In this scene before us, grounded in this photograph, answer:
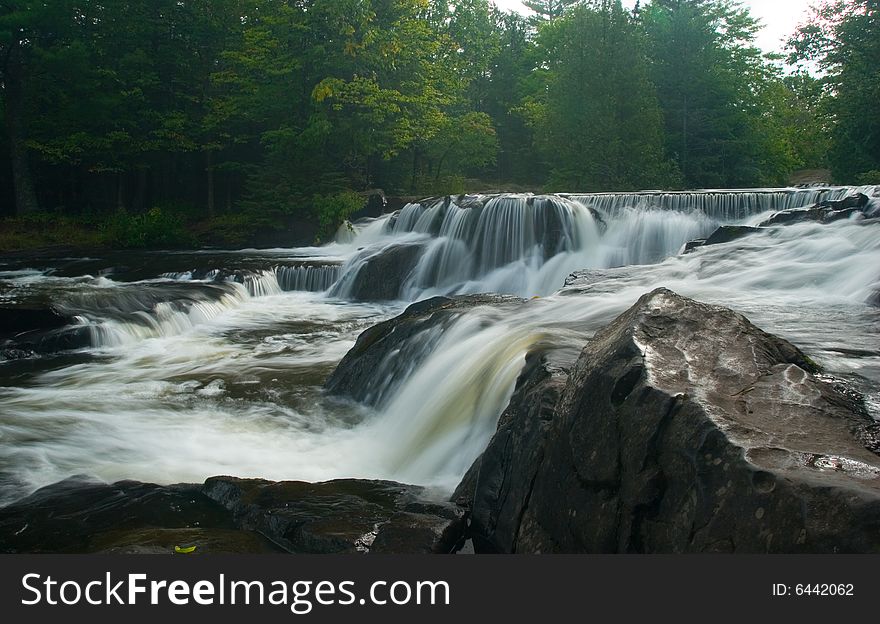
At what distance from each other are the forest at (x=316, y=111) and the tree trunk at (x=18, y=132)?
0.07 meters

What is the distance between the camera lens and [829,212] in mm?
11648

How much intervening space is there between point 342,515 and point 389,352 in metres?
3.41

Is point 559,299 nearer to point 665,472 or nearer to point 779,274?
point 779,274

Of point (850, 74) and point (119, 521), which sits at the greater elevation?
point (850, 74)

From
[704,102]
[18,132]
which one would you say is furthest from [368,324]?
[704,102]

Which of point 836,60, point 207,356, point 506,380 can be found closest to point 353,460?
point 506,380

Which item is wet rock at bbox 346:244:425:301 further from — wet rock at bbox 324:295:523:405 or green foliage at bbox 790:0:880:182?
green foliage at bbox 790:0:880:182

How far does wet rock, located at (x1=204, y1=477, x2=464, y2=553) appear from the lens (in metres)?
3.98

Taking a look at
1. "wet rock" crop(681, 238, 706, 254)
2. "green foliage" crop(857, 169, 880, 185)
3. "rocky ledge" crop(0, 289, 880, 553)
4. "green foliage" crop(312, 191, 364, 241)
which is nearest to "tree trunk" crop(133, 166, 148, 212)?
"green foliage" crop(312, 191, 364, 241)

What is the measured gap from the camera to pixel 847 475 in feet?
8.61

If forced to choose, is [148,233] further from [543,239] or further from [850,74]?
[850,74]

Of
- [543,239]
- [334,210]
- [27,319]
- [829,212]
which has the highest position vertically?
[334,210]

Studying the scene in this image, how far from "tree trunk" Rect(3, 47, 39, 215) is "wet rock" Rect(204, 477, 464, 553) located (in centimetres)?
2429

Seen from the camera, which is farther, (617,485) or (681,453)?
(617,485)
